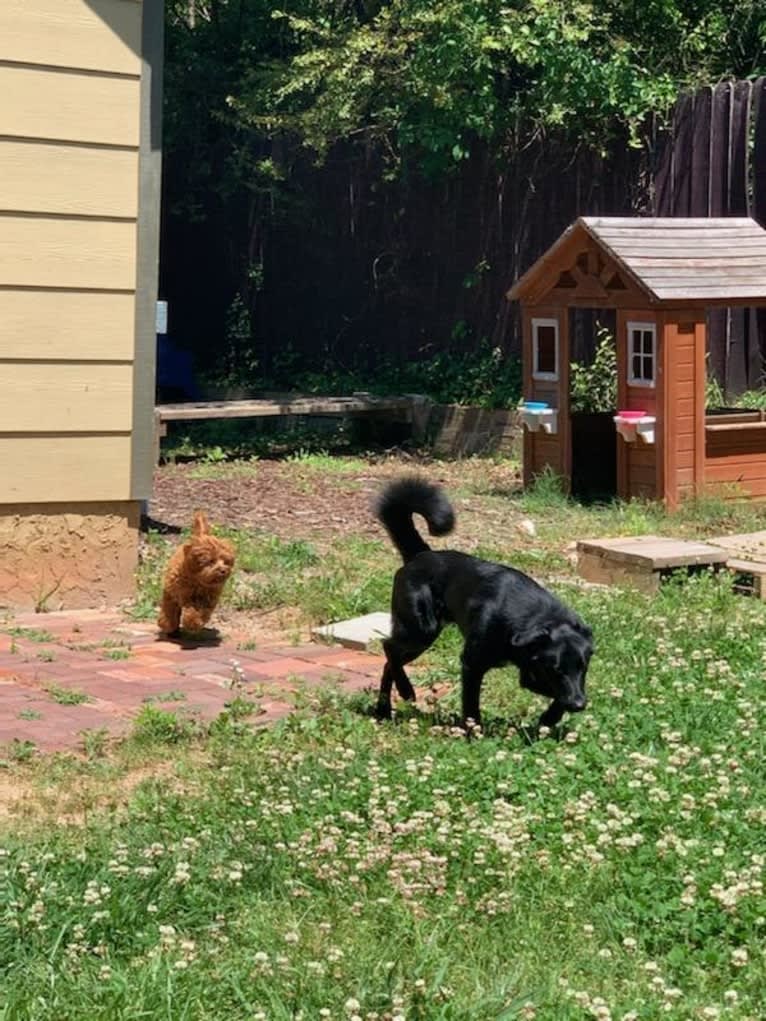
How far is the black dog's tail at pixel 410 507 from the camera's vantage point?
263 inches

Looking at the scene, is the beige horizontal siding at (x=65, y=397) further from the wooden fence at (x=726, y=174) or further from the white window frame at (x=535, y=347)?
the wooden fence at (x=726, y=174)

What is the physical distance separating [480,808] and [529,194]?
11.9 metres

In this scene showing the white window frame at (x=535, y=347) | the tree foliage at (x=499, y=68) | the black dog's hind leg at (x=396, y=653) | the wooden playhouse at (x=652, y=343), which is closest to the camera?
the black dog's hind leg at (x=396, y=653)

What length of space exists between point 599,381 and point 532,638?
30.7 feet

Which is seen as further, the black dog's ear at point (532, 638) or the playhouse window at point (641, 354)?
the playhouse window at point (641, 354)

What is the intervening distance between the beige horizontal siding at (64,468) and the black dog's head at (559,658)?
346 cm

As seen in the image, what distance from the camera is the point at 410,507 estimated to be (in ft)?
22.1

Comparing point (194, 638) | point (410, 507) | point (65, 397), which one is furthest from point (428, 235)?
point (410, 507)

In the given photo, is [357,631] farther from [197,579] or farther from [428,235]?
[428,235]

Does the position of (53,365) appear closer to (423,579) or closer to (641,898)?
(423,579)

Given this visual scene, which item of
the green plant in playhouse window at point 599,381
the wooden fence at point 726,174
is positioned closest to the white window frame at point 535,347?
the green plant in playhouse window at point 599,381

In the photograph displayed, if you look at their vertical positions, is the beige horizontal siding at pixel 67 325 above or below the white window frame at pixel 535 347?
below

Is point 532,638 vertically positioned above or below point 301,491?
below

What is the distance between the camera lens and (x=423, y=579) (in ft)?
21.2
